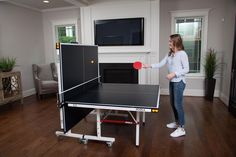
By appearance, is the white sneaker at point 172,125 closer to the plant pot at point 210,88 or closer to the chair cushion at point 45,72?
the plant pot at point 210,88

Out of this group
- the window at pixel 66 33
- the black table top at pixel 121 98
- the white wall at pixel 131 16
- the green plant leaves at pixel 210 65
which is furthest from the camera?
the window at pixel 66 33

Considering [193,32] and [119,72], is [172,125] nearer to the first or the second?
[119,72]

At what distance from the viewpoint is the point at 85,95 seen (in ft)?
8.61

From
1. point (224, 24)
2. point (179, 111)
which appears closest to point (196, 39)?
point (224, 24)

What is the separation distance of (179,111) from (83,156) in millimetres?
1538

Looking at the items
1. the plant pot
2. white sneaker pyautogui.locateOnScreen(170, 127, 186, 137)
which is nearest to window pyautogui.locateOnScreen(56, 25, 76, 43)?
the plant pot

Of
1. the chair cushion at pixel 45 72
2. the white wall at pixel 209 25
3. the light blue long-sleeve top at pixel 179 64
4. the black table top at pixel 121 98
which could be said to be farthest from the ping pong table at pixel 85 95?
the chair cushion at pixel 45 72

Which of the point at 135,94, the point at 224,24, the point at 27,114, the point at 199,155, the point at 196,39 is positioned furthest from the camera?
the point at 196,39

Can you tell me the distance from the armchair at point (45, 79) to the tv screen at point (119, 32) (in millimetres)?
1772

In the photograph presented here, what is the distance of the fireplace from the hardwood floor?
4.64ft

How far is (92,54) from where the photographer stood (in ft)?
10.2

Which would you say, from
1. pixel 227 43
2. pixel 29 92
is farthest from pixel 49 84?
pixel 227 43

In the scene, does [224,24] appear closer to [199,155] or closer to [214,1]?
[214,1]

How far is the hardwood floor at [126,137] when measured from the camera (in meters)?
2.43
